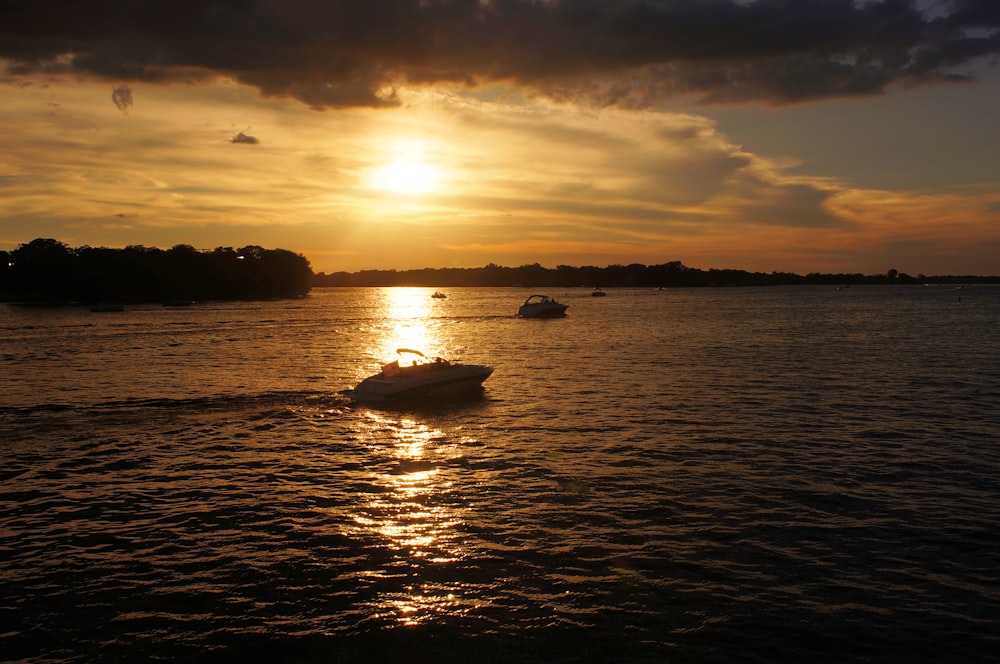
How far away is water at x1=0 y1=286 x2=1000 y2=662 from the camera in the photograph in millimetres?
13617

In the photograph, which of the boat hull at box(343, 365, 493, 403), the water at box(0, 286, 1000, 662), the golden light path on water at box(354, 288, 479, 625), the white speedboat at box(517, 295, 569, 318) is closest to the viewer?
the water at box(0, 286, 1000, 662)

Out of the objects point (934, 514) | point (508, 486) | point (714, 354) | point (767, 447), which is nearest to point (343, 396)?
Result: point (508, 486)

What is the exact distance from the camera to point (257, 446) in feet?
97.5

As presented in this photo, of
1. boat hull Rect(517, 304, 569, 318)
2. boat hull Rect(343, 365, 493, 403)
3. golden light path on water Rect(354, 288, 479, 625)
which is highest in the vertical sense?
boat hull Rect(517, 304, 569, 318)

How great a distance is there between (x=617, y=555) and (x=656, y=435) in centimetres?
1419

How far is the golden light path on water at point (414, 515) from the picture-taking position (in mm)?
14844

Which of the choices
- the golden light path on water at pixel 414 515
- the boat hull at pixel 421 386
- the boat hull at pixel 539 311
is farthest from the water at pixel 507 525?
the boat hull at pixel 539 311

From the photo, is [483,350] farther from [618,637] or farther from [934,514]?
[618,637]

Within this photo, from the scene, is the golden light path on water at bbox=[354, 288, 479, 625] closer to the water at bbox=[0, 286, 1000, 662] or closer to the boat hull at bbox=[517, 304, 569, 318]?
the water at bbox=[0, 286, 1000, 662]

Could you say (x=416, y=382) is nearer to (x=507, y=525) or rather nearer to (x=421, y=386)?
(x=421, y=386)

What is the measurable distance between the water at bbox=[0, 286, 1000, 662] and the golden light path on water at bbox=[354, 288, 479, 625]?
4.2 inches

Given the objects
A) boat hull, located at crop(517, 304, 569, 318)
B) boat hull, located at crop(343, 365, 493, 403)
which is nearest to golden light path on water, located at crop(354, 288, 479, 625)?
boat hull, located at crop(343, 365, 493, 403)

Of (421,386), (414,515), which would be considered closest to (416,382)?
(421,386)

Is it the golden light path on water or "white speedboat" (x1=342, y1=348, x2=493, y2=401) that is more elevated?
"white speedboat" (x1=342, y1=348, x2=493, y2=401)
